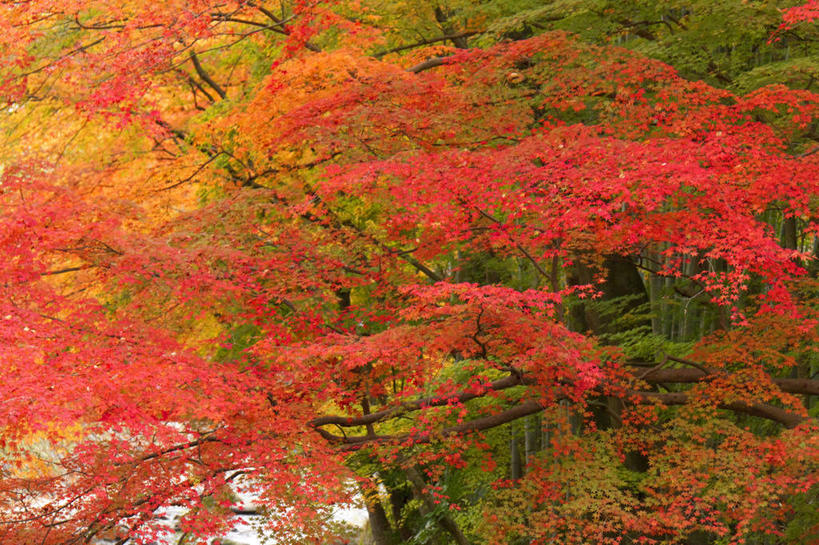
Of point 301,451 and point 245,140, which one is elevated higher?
point 245,140

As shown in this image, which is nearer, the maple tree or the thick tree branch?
the maple tree

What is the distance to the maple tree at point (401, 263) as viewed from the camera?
6.22 metres

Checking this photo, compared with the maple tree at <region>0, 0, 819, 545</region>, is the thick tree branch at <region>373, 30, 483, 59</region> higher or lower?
higher

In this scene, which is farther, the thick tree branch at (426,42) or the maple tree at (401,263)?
the thick tree branch at (426,42)

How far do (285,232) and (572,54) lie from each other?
3.70 meters

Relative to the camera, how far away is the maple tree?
20.4ft

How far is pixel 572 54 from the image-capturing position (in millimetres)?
7961

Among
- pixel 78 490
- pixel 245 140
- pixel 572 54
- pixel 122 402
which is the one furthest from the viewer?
pixel 245 140

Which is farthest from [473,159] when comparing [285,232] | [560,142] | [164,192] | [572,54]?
[164,192]

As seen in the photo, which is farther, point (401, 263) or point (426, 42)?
point (401, 263)

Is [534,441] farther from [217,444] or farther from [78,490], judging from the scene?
[78,490]

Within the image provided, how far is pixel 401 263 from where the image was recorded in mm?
10539

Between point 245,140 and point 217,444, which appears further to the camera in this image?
point 245,140

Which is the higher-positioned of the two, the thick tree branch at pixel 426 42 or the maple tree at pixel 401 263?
the thick tree branch at pixel 426 42
